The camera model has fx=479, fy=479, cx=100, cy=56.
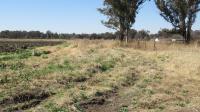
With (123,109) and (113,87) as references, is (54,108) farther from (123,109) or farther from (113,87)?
(113,87)

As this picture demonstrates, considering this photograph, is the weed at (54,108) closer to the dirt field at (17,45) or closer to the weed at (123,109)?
the weed at (123,109)

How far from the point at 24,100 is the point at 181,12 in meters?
30.7

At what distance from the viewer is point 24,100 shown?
47.2 ft

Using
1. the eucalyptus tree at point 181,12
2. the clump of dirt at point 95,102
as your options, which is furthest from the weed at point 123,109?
the eucalyptus tree at point 181,12

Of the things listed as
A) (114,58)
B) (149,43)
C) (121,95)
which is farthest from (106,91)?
(149,43)

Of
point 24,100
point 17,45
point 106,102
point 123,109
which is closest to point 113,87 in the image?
point 106,102

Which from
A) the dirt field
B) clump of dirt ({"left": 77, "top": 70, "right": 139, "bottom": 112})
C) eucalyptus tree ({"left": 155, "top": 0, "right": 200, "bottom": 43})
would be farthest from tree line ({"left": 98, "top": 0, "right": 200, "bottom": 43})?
clump of dirt ({"left": 77, "top": 70, "right": 139, "bottom": 112})

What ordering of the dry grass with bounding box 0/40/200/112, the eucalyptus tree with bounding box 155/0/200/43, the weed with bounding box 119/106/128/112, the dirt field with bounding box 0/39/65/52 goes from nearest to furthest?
the weed with bounding box 119/106/128/112, the dry grass with bounding box 0/40/200/112, the eucalyptus tree with bounding box 155/0/200/43, the dirt field with bounding box 0/39/65/52

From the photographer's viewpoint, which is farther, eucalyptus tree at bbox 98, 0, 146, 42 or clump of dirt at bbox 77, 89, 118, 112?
eucalyptus tree at bbox 98, 0, 146, 42

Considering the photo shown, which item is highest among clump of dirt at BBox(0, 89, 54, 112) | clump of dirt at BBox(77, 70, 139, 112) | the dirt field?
clump of dirt at BBox(0, 89, 54, 112)

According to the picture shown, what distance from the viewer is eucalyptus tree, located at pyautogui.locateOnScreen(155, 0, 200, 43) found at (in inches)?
1687

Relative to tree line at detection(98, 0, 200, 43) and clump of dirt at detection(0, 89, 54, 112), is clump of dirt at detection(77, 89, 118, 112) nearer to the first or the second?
clump of dirt at detection(0, 89, 54, 112)

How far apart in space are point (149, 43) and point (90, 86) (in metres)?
26.3

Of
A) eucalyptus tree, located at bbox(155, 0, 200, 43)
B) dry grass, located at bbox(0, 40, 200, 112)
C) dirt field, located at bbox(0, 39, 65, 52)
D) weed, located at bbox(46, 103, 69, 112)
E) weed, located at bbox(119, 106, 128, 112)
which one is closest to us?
weed, located at bbox(46, 103, 69, 112)
